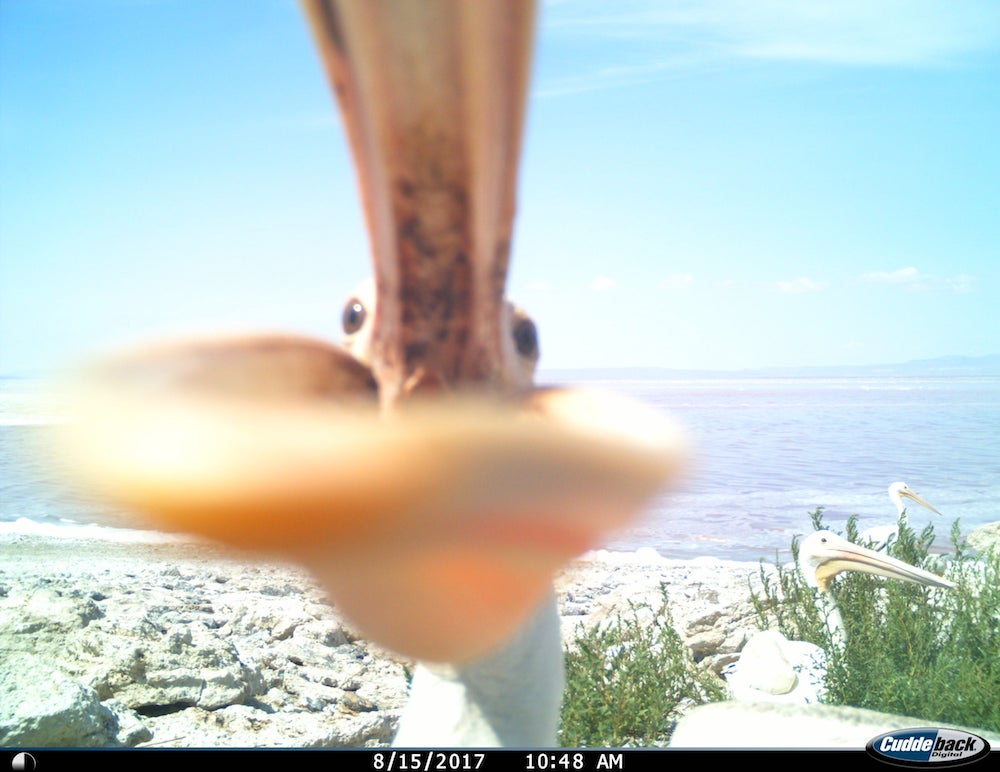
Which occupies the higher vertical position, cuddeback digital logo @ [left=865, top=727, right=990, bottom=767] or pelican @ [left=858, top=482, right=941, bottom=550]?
cuddeback digital logo @ [left=865, top=727, right=990, bottom=767]

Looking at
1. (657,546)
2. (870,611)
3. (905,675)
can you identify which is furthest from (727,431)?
(905,675)

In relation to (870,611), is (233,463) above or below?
above

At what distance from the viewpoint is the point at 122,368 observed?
261 millimetres

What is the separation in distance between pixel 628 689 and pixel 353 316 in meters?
1.88

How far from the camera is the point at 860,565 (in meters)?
2.66

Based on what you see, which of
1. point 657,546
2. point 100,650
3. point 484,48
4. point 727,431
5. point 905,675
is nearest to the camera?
point 484,48

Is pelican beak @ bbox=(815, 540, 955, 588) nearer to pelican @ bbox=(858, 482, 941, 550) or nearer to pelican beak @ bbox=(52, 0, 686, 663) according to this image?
pelican @ bbox=(858, 482, 941, 550)

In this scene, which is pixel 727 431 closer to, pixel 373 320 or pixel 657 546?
pixel 657 546

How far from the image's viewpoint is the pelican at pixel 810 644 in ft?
6.77

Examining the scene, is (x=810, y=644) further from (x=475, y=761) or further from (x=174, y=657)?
(x=475, y=761)

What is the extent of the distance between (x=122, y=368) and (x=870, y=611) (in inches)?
107

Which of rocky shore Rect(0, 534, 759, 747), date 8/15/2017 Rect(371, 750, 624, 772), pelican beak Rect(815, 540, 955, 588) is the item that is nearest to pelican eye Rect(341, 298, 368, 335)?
date 8/15/2017 Rect(371, 750, 624, 772)

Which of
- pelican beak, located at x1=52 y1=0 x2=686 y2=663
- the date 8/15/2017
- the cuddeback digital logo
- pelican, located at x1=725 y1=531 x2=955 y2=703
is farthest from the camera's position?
pelican, located at x1=725 y1=531 x2=955 y2=703

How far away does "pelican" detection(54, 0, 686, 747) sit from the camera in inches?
9.3
